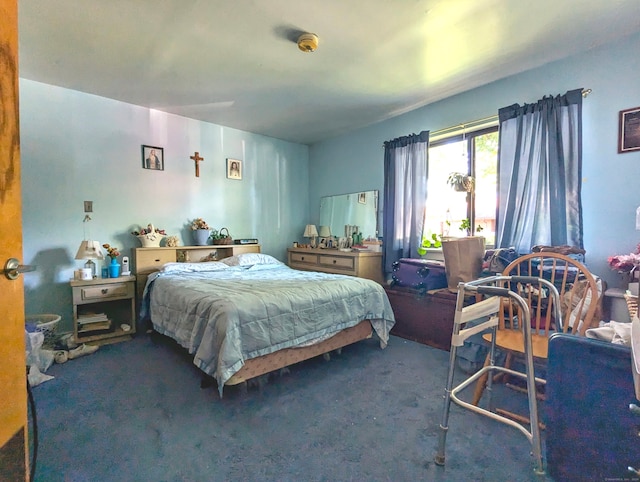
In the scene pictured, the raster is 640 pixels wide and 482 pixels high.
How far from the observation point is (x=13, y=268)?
82 cm

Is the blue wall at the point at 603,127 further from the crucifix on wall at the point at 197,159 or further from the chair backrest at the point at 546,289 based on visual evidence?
the crucifix on wall at the point at 197,159

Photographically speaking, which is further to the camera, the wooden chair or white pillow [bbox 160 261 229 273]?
white pillow [bbox 160 261 229 273]

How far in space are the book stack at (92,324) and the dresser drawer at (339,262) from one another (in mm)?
2473

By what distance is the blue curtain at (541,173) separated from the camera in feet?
7.86

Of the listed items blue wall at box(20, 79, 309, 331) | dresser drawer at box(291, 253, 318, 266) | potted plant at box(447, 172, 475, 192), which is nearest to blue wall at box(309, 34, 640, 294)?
potted plant at box(447, 172, 475, 192)

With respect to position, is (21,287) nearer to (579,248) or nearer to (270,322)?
(270,322)

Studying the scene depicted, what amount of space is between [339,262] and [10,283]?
3.25m

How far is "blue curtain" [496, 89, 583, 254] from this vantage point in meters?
2.39

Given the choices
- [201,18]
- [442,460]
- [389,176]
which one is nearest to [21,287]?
[442,460]

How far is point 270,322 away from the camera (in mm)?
2033

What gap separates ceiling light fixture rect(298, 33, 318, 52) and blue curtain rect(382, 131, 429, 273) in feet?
5.60

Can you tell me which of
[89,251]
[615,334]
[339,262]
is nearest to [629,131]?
[615,334]

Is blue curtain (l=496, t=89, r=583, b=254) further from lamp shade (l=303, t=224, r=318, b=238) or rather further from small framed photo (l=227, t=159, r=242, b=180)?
small framed photo (l=227, t=159, r=242, b=180)

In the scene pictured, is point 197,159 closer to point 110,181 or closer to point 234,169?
point 234,169
